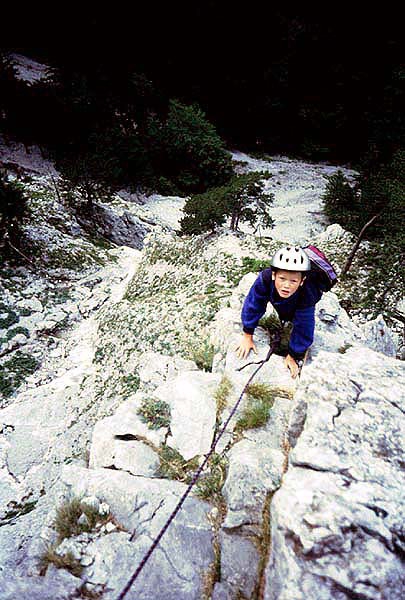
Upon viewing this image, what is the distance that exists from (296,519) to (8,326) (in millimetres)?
11954

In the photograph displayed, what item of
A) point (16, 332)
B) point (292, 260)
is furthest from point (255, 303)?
point (16, 332)

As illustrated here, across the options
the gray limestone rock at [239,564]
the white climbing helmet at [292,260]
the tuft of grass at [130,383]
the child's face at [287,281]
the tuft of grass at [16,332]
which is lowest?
the tuft of grass at [16,332]

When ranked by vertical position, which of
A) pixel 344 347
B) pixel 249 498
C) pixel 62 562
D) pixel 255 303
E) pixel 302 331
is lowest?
pixel 62 562

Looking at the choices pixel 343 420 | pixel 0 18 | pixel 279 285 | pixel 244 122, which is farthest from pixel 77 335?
pixel 0 18

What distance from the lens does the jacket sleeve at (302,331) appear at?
4.07 metres

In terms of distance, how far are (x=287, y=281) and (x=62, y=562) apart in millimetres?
3303

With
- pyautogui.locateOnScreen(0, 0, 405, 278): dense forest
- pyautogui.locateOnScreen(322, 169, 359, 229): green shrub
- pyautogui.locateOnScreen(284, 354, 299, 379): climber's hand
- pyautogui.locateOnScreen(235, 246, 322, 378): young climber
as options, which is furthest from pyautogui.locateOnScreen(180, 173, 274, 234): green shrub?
pyautogui.locateOnScreen(0, 0, 405, 278): dense forest

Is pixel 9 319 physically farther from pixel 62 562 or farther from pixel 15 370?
pixel 62 562

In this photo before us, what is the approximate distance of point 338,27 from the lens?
35.2m

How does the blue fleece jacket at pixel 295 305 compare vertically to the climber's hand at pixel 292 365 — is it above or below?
above

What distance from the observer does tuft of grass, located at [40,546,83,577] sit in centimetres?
273

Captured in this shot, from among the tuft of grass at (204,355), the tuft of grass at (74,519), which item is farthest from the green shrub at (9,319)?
the tuft of grass at (74,519)

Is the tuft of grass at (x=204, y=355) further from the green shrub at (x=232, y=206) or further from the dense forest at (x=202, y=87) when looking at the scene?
the dense forest at (x=202, y=87)

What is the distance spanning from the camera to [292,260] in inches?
144
